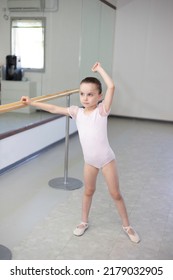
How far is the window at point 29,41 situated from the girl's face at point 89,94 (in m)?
3.58

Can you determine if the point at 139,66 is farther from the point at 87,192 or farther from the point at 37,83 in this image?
the point at 87,192

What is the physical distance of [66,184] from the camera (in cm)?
334

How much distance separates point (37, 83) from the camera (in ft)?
17.6

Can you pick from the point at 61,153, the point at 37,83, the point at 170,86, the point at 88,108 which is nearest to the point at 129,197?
the point at 88,108

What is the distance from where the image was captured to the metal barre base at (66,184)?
10.7ft

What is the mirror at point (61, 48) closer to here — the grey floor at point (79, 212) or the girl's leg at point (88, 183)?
the grey floor at point (79, 212)

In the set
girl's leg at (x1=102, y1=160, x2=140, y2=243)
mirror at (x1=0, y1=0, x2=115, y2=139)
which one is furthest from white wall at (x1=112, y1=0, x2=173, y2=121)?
girl's leg at (x1=102, y1=160, x2=140, y2=243)

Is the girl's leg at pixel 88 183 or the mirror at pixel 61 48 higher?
the mirror at pixel 61 48

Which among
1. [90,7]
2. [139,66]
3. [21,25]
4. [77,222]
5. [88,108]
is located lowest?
[77,222]

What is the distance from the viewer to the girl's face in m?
1.96

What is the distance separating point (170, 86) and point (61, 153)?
355 cm

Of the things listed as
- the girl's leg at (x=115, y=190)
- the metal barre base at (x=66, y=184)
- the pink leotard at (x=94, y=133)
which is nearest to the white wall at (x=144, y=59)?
the metal barre base at (x=66, y=184)

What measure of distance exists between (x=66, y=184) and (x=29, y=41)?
316 cm
